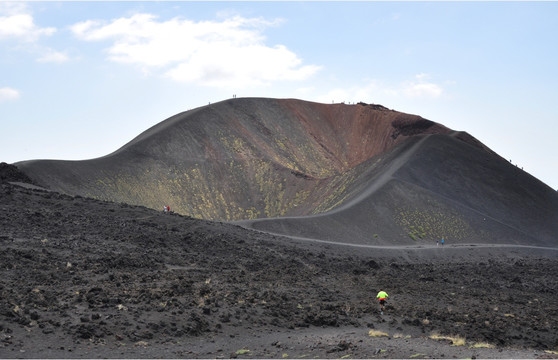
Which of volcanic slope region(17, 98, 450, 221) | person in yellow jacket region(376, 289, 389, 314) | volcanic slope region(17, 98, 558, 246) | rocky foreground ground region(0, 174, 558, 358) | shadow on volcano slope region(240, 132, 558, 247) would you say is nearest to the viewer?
Result: rocky foreground ground region(0, 174, 558, 358)

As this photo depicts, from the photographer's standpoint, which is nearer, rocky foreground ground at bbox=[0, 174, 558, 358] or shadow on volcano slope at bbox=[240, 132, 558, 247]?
rocky foreground ground at bbox=[0, 174, 558, 358]

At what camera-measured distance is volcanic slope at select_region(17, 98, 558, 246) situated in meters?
74.6

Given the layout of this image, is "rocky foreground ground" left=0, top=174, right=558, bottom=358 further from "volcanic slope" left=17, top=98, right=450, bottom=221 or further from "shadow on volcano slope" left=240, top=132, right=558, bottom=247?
"volcanic slope" left=17, top=98, right=450, bottom=221

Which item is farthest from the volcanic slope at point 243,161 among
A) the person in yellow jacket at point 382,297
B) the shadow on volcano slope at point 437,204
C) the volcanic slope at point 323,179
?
the person in yellow jacket at point 382,297

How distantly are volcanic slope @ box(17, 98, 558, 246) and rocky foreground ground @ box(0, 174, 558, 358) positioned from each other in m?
15.6

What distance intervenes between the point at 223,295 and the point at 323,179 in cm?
6671

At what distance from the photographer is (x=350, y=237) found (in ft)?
213

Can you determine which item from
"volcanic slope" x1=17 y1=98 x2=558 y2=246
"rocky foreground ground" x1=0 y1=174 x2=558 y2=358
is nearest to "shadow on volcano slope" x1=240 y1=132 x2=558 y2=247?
"volcanic slope" x1=17 y1=98 x2=558 y2=246

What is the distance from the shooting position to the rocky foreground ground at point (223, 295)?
22.7 meters

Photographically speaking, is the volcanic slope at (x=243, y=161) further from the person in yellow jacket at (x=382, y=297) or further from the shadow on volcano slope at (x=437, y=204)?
the person in yellow jacket at (x=382, y=297)

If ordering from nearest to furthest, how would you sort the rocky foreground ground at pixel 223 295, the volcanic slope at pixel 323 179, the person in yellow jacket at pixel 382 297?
the rocky foreground ground at pixel 223 295, the person in yellow jacket at pixel 382 297, the volcanic slope at pixel 323 179

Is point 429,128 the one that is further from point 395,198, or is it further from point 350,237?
point 350,237

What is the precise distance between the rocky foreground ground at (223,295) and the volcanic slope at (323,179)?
15.6 meters

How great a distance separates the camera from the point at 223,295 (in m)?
29.9
